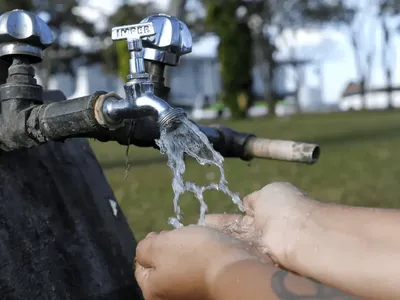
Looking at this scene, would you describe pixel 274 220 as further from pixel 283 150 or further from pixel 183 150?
pixel 283 150

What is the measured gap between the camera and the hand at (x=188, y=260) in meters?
0.80

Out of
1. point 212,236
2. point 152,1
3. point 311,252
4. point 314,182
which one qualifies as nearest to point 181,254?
point 212,236

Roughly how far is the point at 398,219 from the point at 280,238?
149mm

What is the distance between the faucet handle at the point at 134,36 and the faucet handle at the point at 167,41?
0.29 feet

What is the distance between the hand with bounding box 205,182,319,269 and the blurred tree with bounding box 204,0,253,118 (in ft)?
63.2

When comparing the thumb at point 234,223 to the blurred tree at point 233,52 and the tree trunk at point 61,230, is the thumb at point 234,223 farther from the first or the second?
the blurred tree at point 233,52

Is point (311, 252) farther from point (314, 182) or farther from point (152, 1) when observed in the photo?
point (152, 1)

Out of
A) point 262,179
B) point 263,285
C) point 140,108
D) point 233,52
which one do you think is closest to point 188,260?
point 263,285

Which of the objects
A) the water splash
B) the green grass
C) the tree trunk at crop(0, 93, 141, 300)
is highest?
the water splash

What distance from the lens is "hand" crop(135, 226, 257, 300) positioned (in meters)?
0.80

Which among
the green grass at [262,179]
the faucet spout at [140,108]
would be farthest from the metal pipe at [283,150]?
the green grass at [262,179]

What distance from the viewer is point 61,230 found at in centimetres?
124

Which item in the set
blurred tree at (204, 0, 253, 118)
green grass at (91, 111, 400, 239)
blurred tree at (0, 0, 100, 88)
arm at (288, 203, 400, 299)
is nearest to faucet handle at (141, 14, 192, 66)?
arm at (288, 203, 400, 299)

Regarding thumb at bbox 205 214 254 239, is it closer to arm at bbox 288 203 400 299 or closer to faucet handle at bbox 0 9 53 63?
arm at bbox 288 203 400 299
